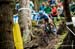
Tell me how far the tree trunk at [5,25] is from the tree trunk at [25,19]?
5.66 m

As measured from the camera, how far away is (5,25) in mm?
2926

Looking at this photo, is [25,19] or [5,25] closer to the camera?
[5,25]

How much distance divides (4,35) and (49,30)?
24.1 feet

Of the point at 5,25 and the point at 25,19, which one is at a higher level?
the point at 5,25

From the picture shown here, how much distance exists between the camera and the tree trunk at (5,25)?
9.59ft

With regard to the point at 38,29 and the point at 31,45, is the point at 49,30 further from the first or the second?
the point at 31,45

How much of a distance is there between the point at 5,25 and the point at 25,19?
613cm

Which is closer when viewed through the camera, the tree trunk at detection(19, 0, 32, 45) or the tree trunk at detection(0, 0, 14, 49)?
the tree trunk at detection(0, 0, 14, 49)

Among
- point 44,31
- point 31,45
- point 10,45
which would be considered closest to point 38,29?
point 44,31

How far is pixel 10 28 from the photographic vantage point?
2973 millimetres

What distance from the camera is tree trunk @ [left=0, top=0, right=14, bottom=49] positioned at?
2.92 metres

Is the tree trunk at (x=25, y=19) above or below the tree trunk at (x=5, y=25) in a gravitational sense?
below

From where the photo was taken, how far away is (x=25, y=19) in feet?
29.7

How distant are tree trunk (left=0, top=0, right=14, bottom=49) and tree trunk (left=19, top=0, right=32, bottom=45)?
566 cm
